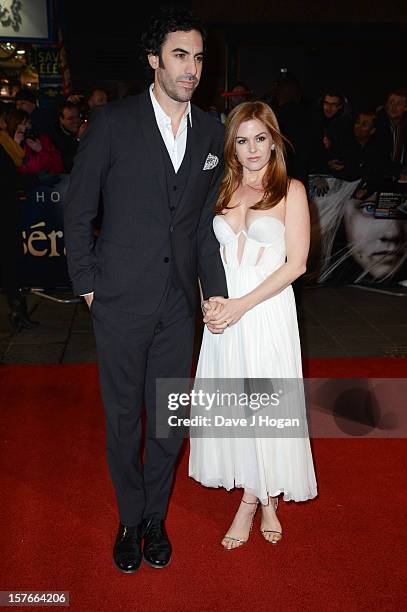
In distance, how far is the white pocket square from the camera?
97.4 inches

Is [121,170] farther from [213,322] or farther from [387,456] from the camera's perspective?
[387,456]

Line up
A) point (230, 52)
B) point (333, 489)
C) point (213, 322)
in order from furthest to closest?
point (230, 52) → point (333, 489) → point (213, 322)

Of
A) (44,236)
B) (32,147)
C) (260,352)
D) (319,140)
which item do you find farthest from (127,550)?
(319,140)

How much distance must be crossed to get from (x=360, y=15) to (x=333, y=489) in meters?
8.78

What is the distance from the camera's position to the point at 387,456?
11.8 ft

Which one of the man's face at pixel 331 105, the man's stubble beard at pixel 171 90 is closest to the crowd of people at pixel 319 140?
the man's face at pixel 331 105

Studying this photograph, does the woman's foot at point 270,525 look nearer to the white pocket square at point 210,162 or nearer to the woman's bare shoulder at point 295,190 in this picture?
the woman's bare shoulder at point 295,190

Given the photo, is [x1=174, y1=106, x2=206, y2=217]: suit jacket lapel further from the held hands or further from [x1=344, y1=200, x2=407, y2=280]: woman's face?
[x1=344, y1=200, x2=407, y2=280]: woman's face

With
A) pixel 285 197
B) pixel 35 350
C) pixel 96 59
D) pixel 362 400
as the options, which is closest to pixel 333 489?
pixel 362 400

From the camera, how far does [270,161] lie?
103 inches

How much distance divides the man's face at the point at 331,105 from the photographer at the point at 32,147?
120 inches

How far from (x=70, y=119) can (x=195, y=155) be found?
502 cm

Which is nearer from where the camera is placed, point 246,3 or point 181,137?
point 181,137

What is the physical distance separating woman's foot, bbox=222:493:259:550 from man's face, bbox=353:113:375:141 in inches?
217
